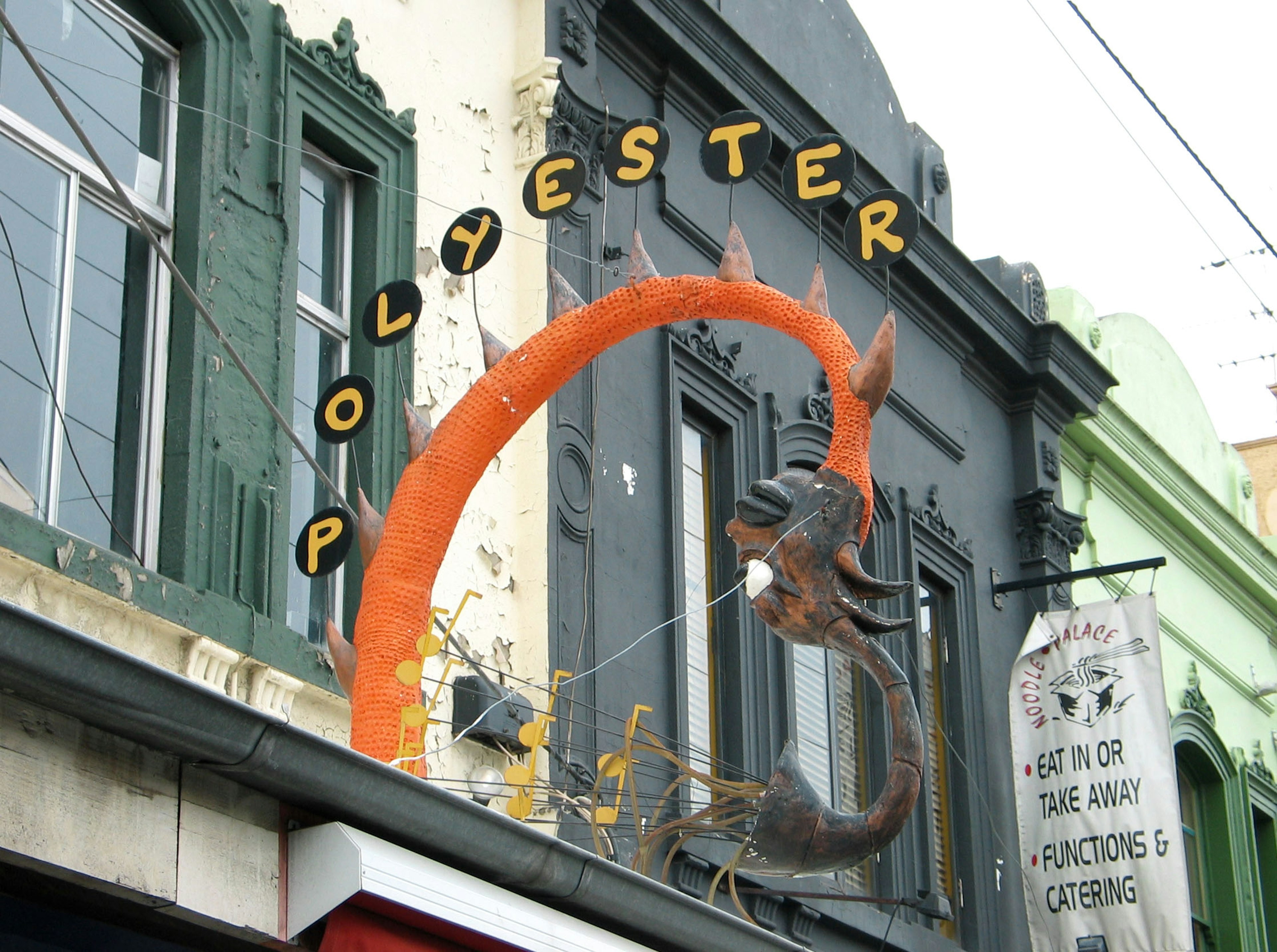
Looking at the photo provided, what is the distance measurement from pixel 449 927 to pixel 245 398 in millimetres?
3751

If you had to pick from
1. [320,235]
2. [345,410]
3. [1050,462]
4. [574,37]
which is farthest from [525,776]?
[1050,462]

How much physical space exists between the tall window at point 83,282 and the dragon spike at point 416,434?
1625 millimetres

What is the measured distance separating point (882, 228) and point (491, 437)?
1.66 m

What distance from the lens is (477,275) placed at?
34.1ft

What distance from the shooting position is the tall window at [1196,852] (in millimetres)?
17875

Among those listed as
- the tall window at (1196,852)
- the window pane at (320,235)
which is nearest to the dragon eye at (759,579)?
the window pane at (320,235)

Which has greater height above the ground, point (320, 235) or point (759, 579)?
point (320, 235)

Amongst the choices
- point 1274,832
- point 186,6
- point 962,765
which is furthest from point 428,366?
point 1274,832

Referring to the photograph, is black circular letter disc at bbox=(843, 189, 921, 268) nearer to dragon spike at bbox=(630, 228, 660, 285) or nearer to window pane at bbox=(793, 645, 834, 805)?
dragon spike at bbox=(630, 228, 660, 285)

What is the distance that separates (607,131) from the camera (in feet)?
37.8

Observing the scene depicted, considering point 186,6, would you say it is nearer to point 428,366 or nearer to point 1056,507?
point 428,366

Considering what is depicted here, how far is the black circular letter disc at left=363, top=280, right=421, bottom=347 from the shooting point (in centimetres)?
718

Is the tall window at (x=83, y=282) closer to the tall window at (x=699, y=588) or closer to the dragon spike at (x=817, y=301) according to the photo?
the dragon spike at (x=817, y=301)

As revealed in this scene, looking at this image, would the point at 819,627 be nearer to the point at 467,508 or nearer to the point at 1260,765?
the point at 467,508
